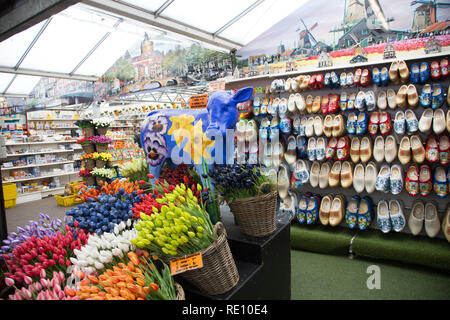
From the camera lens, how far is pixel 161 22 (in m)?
5.60

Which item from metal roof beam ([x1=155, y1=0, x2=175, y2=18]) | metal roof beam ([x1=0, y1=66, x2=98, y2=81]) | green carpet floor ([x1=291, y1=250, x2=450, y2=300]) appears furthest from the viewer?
metal roof beam ([x1=0, y1=66, x2=98, y2=81])

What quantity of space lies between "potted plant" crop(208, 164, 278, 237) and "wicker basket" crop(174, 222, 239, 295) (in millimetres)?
348

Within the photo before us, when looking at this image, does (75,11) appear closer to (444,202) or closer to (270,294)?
(270,294)

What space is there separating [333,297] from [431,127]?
196 centimetres

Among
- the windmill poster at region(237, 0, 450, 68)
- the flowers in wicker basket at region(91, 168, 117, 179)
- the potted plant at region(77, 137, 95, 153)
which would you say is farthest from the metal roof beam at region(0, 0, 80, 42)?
the windmill poster at region(237, 0, 450, 68)

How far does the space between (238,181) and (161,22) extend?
5153 millimetres

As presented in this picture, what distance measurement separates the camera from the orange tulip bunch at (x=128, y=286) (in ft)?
3.22

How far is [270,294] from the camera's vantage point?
167 cm

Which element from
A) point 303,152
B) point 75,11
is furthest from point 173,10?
point 303,152

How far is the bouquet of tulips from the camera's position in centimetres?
280

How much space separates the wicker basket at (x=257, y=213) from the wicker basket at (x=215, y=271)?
346 mm

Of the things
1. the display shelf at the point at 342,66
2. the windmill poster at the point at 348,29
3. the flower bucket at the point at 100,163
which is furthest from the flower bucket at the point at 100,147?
the windmill poster at the point at 348,29

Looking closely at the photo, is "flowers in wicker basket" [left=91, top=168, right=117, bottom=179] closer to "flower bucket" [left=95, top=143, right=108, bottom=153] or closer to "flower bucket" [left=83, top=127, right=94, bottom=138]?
"flower bucket" [left=95, top=143, right=108, bottom=153]
